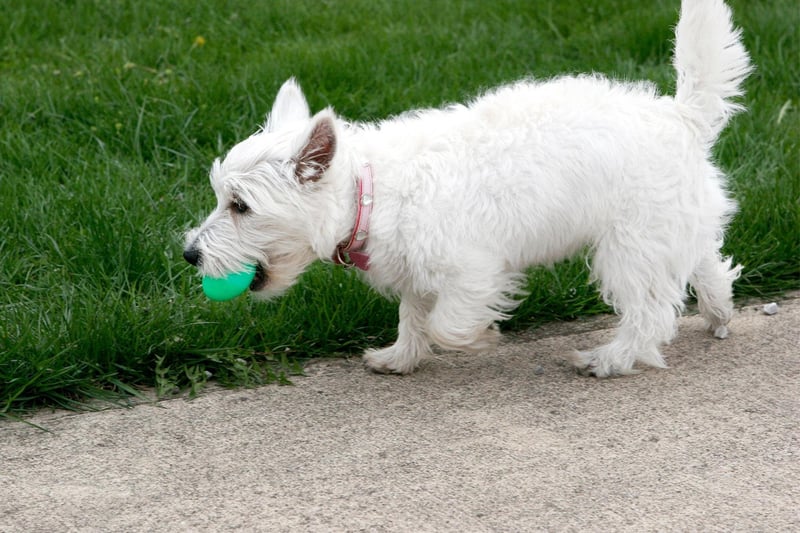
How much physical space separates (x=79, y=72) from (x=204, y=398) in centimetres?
324

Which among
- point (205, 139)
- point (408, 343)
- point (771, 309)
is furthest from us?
point (205, 139)

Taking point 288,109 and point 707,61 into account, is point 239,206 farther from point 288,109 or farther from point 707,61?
point 707,61

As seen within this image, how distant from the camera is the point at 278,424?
379 centimetres

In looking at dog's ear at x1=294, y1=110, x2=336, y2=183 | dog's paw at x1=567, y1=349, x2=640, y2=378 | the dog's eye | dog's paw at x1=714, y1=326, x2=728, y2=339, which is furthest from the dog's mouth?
dog's paw at x1=714, y1=326, x2=728, y2=339

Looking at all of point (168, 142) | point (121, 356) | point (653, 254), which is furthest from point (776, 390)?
point (168, 142)

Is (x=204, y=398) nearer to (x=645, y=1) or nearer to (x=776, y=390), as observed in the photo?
(x=776, y=390)

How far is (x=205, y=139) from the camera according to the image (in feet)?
19.9

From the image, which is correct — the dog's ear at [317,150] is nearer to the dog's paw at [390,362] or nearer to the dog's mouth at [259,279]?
the dog's mouth at [259,279]

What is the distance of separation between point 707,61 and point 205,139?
3.09 m

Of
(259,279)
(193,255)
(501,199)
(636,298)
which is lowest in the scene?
(636,298)

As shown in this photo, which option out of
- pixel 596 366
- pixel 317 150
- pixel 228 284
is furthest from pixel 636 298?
pixel 228 284

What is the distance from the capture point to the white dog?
12.5 ft

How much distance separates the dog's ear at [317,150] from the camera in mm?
3662

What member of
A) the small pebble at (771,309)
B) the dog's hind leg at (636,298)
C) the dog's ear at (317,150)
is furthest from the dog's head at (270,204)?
the small pebble at (771,309)
